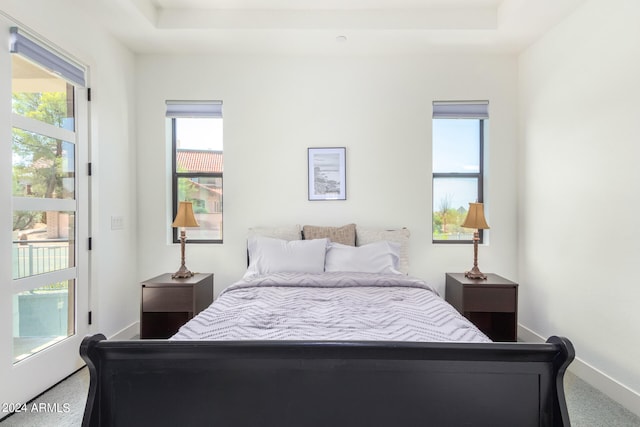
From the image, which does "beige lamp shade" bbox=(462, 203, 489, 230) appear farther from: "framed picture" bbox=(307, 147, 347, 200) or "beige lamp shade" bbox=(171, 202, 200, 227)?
"beige lamp shade" bbox=(171, 202, 200, 227)

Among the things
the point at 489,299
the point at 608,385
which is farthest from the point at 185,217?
the point at 608,385

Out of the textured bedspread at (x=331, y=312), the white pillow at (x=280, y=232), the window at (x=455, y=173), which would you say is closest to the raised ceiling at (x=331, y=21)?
the window at (x=455, y=173)

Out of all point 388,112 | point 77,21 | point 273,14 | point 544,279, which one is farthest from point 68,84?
point 544,279

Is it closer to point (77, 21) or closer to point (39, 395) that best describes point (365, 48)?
point (77, 21)

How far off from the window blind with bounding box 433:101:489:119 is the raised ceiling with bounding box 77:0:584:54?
0.55 meters

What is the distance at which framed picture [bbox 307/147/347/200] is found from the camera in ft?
11.2

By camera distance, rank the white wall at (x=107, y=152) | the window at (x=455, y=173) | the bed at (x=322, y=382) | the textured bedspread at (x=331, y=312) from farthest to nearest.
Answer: the window at (x=455, y=173), the white wall at (x=107, y=152), the textured bedspread at (x=331, y=312), the bed at (x=322, y=382)

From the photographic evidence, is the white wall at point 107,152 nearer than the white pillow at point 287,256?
Yes

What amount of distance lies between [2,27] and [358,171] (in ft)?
9.04

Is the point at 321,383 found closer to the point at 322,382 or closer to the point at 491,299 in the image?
the point at 322,382

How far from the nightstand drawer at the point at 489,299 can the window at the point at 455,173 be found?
712 millimetres

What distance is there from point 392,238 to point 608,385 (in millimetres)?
1813

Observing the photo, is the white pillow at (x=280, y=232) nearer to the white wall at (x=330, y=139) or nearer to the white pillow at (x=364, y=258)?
the white wall at (x=330, y=139)

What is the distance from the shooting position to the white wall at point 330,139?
11.1 feet
